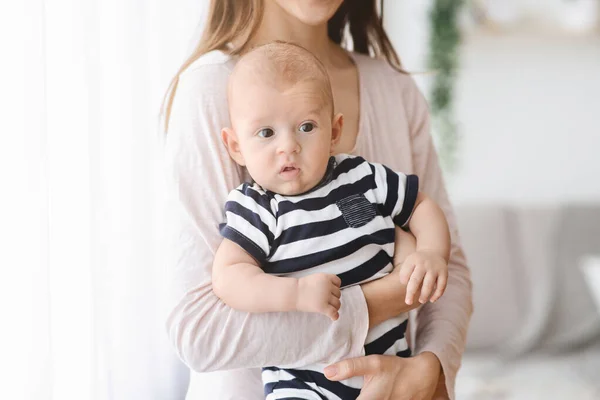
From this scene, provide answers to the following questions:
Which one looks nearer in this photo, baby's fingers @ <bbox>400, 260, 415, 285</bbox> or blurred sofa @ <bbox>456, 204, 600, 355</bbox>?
baby's fingers @ <bbox>400, 260, 415, 285</bbox>

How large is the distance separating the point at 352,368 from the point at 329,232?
17cm

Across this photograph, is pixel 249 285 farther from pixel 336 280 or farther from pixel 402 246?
pixel 402 246

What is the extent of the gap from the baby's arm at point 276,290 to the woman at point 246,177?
3 cm

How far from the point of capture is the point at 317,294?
0.84 meters

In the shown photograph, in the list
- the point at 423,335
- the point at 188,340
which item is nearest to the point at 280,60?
the point at 188,340

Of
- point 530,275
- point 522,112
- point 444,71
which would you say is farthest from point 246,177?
point 522,112

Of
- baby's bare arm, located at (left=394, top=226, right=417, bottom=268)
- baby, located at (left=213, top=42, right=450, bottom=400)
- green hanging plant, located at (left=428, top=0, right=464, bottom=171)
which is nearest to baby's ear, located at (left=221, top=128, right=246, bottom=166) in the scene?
baby, located at (left=213, top=42, right=450, bottom=400)

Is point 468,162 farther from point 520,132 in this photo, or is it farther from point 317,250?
point 317,250

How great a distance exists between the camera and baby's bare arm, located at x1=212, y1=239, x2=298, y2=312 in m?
0.85

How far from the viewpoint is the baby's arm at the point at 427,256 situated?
885 mm

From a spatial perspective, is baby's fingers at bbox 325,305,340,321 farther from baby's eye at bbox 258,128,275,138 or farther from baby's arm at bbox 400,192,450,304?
baby's eye at bbox 258,128,275,138

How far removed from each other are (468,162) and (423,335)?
2.62 m

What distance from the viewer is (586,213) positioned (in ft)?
10.5

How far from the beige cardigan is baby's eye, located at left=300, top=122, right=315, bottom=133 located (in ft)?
0.39
